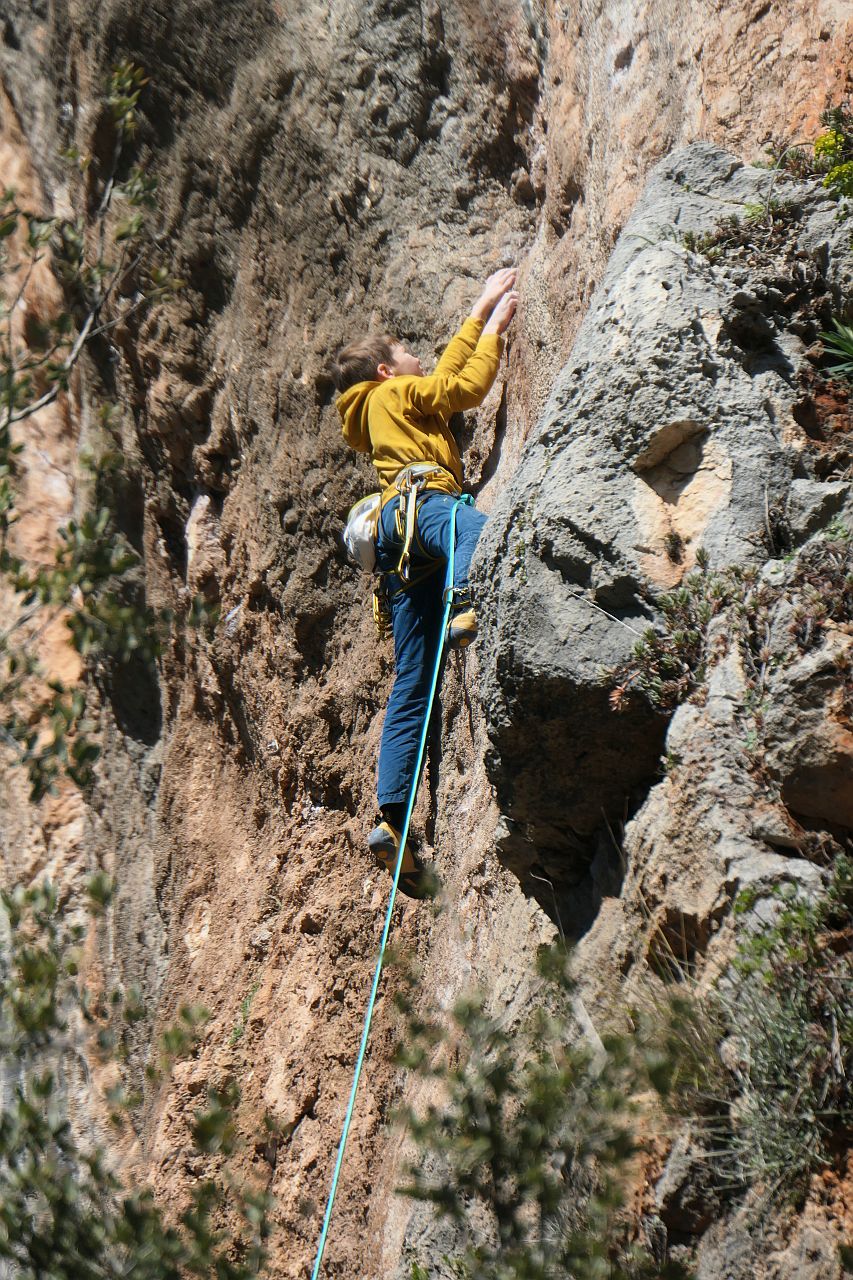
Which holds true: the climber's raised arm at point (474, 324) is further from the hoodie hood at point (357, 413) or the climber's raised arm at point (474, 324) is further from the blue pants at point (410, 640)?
the blue pants at point (410, 640)

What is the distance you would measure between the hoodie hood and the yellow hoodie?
146 mm

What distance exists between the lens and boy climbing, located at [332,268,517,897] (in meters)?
5.40

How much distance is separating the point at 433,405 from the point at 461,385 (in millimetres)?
155

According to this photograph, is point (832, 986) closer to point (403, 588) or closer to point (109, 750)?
point (403, 588)

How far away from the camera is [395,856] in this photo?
17.4ft

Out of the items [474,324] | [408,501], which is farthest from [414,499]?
[474,324]

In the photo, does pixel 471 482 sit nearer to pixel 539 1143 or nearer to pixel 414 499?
pixel 414 499

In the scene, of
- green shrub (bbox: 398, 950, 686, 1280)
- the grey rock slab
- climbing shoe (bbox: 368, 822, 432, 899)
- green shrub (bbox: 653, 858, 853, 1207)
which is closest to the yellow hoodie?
climbing shoe (bbox: 368, 822, 432, 899)

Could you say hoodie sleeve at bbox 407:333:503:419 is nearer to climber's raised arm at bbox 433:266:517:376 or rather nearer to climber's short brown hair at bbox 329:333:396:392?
climber's raised arm at bbox 433:266:517:376

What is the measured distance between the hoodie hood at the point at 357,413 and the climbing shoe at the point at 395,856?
197 cm

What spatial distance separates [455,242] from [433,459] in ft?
5.46

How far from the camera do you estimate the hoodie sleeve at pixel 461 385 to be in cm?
573

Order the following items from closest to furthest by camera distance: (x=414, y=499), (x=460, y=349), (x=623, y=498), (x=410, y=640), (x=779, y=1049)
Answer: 1. (x=779, y=1049)
2. (x=623, y=498)
3. (x=414, y=499)
4. (x=410, y=640)
5. (x=460, y=349)

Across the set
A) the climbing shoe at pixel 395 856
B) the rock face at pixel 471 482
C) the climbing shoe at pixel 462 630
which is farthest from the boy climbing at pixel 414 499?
the climbing shoe at pixel 462 630
